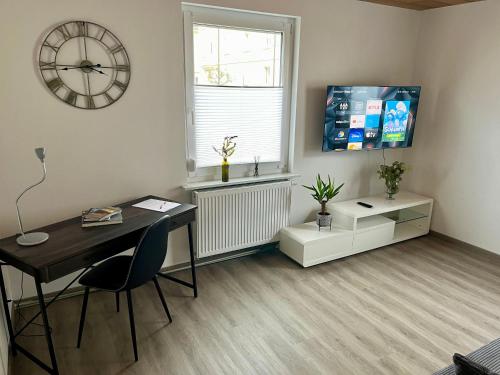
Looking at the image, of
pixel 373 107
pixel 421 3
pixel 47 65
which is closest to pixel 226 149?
pixel 47 65

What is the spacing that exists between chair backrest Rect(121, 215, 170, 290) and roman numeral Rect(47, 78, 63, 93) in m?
1.20

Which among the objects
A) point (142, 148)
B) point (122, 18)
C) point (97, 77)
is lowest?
point (142, 148)

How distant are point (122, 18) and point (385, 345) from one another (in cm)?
287

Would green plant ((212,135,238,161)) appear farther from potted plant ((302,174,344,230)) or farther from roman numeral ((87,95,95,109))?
roman numeral ((87,95,95,109))

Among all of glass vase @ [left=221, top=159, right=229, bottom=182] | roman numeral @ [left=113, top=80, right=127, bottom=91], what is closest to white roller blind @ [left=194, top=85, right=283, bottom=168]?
glass vase @ [left=221, top=159, right=229, bottom=182]

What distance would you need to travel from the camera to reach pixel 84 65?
250 centimetres

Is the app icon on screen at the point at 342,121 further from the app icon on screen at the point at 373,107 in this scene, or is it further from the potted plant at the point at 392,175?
the potted plant at the point at 392,175

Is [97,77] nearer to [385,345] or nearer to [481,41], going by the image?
[385,345]

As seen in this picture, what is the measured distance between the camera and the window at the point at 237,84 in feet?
9.76

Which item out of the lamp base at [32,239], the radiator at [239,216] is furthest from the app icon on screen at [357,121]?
the lamp base at [32,239]

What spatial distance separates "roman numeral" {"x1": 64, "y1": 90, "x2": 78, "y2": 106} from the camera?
A: 8.19 ft

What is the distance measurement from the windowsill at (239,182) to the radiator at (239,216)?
0.05 metres

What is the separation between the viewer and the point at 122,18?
256cm

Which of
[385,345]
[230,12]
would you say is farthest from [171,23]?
[385,345]
